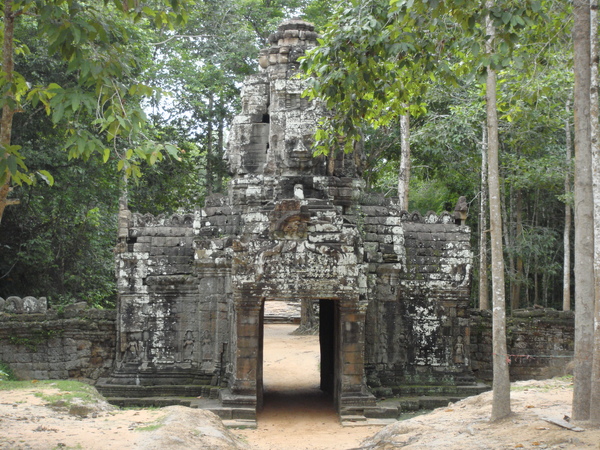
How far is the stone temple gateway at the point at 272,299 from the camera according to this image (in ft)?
44.2

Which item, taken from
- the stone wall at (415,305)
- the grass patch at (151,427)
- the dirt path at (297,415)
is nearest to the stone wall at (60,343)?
the dirt path at (297,415)

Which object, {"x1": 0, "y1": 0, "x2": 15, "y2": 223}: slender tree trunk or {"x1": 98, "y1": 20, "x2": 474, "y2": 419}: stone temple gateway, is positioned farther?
{"x1": 98, "y1": 20, "x2": 474, "y2": 419}: stone temple gateway

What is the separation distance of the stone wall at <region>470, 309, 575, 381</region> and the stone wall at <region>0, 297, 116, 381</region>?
787 cm

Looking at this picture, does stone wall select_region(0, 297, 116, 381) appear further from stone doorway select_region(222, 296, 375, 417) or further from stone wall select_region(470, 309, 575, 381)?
stone wall select_region(470, 309, 575, 381)

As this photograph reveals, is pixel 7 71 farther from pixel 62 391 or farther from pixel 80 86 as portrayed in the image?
pixel 62 391

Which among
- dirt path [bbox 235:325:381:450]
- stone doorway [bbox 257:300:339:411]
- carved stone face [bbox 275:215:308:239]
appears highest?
carved stone face [bbox 275:215:308:239]

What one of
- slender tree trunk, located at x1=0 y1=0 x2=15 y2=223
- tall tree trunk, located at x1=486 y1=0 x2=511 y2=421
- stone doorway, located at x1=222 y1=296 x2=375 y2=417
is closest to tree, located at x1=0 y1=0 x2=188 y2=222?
slender tree trunk, located at x1=0 y1=0 x2=15 y2=223

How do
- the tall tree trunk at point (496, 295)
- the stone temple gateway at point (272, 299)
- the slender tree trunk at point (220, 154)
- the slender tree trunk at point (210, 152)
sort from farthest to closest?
the slender tree trunk at point (220, 154), the slender tree trunk at point (210, 152), the stone temple gateway at point (272, 299), the tall tree trunk at point (496, 295)

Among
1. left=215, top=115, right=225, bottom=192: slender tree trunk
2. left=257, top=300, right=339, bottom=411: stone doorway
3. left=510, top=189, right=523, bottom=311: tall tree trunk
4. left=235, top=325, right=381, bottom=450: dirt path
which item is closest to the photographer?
left=235, top=325, right=381, bottom=450: dirt path

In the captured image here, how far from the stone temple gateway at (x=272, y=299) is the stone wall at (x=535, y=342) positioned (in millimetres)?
1338

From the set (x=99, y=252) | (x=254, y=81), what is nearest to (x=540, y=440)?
(x=254, y=81)

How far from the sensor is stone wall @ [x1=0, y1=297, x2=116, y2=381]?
1417 centimetres

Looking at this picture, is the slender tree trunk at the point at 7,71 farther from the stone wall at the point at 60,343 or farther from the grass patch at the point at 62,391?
the stone wall at the point at 60,343

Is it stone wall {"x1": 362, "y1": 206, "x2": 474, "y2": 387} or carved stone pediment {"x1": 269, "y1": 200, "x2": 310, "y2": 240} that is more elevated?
carved stone pediment {"x1": 269, "y1": 200, "x2": 310, "y2": 240}
